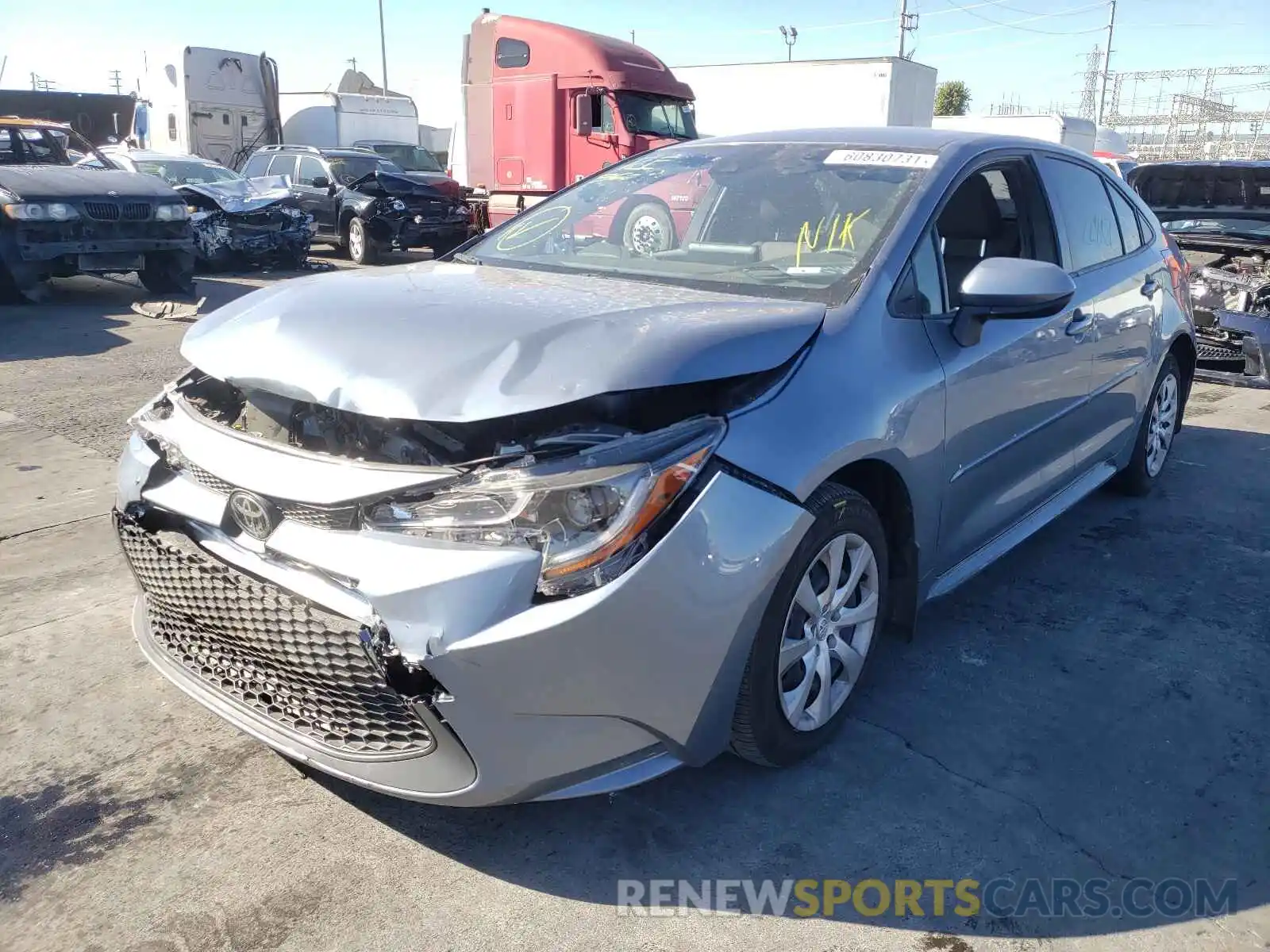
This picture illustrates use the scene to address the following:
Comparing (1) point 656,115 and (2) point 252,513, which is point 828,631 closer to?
(2) point 252,513

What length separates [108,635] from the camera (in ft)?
Answer: 11.4

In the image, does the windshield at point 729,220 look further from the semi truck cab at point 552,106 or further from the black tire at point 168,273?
the semi truck cab at point 552,106

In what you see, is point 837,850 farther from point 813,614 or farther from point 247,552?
point 247,552

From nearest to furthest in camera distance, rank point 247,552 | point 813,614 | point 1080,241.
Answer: point 247,552 < point 813,614 < point 1080,241

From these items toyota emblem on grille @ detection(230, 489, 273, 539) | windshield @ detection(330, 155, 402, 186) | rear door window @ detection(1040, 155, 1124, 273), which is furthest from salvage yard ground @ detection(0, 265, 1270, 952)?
windshield @ detection(330, 155, 402, 186)

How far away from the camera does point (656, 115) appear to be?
14.5 metres

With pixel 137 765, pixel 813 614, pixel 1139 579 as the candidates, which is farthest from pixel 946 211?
pixel 137 765

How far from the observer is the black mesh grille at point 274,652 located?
7.06ft

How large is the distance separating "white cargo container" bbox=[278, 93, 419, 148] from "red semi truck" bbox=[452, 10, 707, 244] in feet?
28.6

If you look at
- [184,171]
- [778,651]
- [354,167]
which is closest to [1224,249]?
[778,651]

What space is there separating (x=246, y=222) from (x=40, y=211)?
3.24 metres

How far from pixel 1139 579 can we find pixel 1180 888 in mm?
1988

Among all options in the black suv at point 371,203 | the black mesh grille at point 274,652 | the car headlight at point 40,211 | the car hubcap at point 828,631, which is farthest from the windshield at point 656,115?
the black mesh grille at point 274,652

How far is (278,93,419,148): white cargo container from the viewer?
23766mm
